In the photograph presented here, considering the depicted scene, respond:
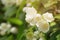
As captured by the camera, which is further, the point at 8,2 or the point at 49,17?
the point at 8,2

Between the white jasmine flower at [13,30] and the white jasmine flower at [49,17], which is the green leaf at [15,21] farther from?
the white jasmine flower at [49,17]

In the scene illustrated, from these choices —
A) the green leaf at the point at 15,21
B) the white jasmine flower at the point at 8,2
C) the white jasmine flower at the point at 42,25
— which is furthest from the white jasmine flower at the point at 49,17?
the white jasmine flower at the point at 8,2

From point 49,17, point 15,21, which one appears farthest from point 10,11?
point 49,17

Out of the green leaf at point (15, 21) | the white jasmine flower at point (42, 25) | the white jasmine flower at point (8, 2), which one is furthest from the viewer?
the white jasmine flower at point (8, 2)

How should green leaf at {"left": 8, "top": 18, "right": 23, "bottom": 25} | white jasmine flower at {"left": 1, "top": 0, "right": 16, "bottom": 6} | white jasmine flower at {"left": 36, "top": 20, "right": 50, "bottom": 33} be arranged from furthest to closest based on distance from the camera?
white jasmine flower at {"left": 1, "top": 0, "right": 16, "bottom": 6}, green leaf at {"left": 8, "top": 18, "right": 23, "bottom": 25}, white jasmine flower at {"left": 36, "top": 20, "right": 50, "bottom": 33}

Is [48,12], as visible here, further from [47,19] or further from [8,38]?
[8,38]

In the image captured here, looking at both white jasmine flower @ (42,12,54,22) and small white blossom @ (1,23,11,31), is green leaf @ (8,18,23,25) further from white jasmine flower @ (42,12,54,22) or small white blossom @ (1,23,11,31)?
white jasmine flower @ (42,12,54,22)

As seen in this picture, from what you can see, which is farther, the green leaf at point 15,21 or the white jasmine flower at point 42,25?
the green leaf at point 15,21

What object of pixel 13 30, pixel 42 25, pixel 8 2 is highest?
pixel 8 2

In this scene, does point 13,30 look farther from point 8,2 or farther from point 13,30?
point 8,2

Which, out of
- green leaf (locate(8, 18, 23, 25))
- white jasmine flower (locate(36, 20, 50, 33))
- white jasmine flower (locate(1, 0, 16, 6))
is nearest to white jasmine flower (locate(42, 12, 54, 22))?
white jasmine flower (locate(36, 20, 50, 33))

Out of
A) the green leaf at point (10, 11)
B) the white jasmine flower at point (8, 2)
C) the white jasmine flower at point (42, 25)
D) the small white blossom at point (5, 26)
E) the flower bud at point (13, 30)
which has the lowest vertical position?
the white jasmine flower at point (42, 25)
